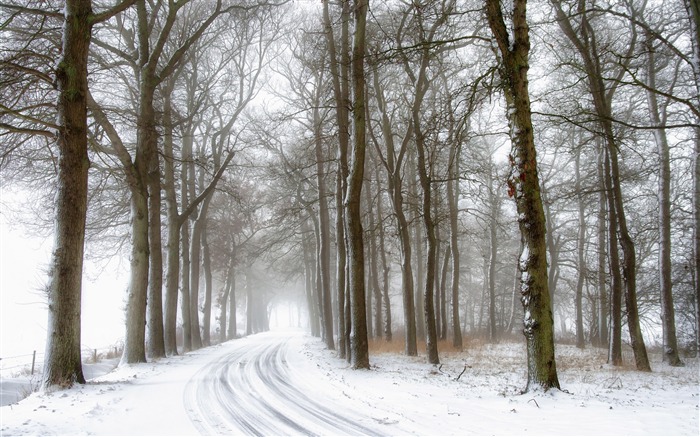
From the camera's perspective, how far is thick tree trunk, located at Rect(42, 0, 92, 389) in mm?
6898

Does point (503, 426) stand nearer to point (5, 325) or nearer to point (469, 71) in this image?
point (469, 71)

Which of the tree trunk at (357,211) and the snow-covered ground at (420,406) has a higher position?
the tree trunk at (357,211)

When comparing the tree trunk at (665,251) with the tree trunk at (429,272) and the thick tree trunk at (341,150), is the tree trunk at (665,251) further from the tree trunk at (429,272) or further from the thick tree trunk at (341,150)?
the thick tree trunk at (341,150)

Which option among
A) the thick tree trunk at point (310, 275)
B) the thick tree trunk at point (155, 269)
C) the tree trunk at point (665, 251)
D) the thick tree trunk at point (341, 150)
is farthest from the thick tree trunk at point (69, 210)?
the thick tree trunk at point (310, 275)

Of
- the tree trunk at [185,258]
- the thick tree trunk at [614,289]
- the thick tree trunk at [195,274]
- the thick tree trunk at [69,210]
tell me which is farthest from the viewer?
the thick tree trunk at [195,274]

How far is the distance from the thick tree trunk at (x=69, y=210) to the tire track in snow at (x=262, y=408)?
206cm

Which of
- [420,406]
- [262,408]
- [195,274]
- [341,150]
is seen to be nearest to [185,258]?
[195,274]

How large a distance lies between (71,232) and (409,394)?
6.08 m

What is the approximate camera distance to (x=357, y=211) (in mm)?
10086

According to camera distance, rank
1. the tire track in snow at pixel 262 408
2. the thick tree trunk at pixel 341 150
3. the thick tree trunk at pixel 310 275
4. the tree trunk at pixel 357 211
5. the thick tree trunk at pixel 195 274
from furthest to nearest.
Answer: the thick tree trunk at pixel 310 275, the thick tree trunk at pixel 195 274, the thick tree trunk at pixel 341 150, the tree trunk at pixel 357 211, the tire track in snow at pixel 262 408

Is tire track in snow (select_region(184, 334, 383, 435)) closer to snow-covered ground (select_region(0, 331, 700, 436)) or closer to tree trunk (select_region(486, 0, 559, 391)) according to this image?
snow-covered ground (select_region(0, 331, 700, 436))

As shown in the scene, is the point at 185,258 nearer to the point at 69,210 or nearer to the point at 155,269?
the point at 155,269

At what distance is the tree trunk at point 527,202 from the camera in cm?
611

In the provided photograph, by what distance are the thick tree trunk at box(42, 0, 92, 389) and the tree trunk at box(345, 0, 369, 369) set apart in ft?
17.5
